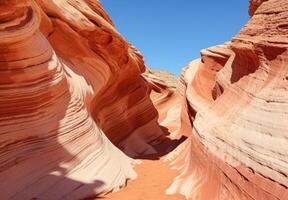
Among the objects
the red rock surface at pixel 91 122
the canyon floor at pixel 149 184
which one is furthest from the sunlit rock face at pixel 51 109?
the canyon floor at pixel 149 184

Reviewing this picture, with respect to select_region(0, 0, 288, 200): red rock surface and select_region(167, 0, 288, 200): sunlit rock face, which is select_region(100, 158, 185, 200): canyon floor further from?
select_region(167, 0, 288, 200): sunlit rock face

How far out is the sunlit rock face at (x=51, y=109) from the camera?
6.71 m

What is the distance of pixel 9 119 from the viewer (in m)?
6.95

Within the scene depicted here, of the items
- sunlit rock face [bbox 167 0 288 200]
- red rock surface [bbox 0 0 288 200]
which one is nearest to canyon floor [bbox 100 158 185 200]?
Result: red rock surface [bbox 0 0 288 200]

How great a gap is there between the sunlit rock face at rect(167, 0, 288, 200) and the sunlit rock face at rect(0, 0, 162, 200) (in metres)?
1.72

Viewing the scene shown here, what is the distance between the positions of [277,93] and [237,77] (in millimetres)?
3031

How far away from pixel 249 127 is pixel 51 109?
11.8 feet

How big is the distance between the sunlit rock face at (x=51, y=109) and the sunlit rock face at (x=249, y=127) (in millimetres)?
Answer: 1715

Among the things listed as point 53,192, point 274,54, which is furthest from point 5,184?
point 274,54

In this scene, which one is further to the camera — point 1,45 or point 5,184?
point 1,45

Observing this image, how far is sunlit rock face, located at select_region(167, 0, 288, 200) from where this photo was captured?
5070mm

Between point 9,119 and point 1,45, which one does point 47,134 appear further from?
point 1,45

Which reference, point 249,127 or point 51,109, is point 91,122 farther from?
point 249,127

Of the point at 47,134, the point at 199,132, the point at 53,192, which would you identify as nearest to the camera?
the point at 53,192
